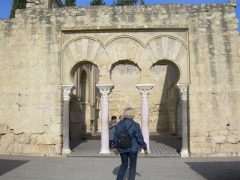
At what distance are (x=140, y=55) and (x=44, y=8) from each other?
384 cm

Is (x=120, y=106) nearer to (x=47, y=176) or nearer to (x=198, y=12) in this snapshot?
(x=198, y=12)

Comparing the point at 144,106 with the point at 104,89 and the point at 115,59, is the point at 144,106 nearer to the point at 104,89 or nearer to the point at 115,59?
the point at 104,89

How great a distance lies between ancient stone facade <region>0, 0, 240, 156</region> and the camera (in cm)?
1338

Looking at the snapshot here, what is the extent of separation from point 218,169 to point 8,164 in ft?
18.2

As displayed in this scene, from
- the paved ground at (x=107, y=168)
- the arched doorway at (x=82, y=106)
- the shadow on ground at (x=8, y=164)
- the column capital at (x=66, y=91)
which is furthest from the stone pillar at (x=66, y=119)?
the arched doorway at (x=82, y=106)

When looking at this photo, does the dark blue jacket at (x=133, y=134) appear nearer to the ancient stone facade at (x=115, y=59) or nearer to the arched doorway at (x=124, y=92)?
the ancient stone facade at (x=115, y=59)

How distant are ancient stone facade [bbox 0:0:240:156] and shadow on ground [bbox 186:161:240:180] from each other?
1.91 metres

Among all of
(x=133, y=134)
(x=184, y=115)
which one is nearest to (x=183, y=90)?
(x=184, y=115)

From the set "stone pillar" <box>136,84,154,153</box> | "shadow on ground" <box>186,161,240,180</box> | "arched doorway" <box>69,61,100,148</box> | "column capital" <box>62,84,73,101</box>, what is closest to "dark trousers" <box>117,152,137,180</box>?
"shadow on ground" <box>186,161,240,180</box>

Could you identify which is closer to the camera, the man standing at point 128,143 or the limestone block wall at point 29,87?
the man standing at point 128,143

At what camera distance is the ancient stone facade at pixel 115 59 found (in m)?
13.4

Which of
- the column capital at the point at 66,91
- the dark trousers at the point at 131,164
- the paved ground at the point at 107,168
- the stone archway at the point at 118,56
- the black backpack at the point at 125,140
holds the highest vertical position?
the stone archway at the point at 118,56

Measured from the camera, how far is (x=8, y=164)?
1115cm

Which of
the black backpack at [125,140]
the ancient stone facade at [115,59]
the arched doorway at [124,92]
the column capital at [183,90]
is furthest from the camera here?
the arched doorway at [124,92]
